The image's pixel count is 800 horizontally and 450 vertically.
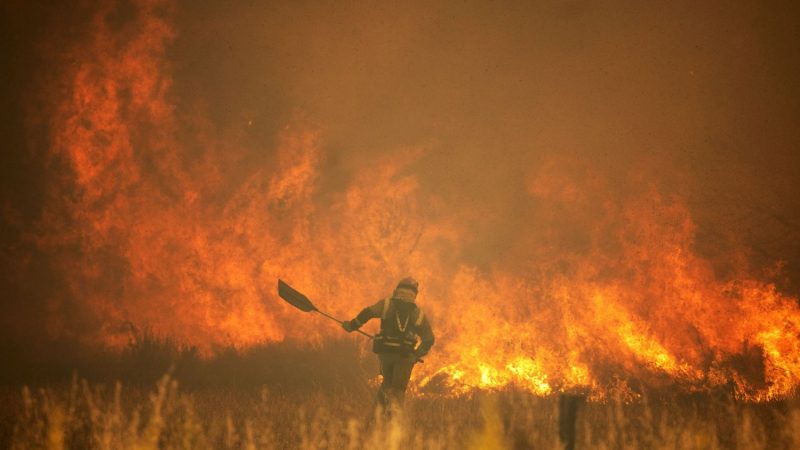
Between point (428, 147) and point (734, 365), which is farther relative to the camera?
point (428, 147)

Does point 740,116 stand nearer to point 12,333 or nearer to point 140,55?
point 140,55

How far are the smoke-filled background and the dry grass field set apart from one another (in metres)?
1.69

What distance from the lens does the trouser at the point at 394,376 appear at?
910 centimetres

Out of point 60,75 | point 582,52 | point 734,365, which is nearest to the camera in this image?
point 734,365

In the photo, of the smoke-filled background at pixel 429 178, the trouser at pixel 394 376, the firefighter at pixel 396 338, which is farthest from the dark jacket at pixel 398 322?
the smoke-filled background at pixel 429 178

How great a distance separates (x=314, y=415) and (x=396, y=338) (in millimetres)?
1975

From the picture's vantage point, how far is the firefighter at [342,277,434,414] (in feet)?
30.0

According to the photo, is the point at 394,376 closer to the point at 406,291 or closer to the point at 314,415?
the point at 406,291

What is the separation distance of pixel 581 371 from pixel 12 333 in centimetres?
1424

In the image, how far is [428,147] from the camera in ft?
54.6

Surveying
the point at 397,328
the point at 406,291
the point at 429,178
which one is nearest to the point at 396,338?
the point at 397,328

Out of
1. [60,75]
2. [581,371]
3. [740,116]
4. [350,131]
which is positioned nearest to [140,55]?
[60,75]

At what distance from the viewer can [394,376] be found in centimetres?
918

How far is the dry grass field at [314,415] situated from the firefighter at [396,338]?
475 millimetres
